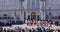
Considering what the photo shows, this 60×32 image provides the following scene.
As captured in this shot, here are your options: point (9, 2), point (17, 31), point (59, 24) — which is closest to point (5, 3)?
point (9, 2)

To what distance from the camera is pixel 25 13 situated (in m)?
63.5

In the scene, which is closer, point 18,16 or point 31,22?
point 31,22

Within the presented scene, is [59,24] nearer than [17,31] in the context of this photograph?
No

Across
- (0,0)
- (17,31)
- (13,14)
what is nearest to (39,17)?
(13,14)

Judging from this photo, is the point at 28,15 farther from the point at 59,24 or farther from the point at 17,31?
the point at 17,31

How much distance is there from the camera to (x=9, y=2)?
64.3 metres

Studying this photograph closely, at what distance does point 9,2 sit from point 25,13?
4.37 meters

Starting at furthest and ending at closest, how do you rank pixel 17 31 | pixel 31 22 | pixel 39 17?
pixel 39 17, pixel 31 22, pixel 17 31

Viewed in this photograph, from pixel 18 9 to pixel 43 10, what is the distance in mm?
5433

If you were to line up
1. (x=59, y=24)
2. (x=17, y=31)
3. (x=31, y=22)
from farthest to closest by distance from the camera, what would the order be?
(x=59, y=24) < (x=31, y=22) < (x=17, y=31)

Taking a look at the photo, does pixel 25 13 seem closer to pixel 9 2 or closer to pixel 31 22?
pixel 9 2

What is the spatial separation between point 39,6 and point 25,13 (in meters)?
3.44

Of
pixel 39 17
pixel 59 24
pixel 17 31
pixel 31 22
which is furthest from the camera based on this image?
pixel 39 17

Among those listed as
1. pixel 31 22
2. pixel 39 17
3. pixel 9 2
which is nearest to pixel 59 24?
pixel 31 22
